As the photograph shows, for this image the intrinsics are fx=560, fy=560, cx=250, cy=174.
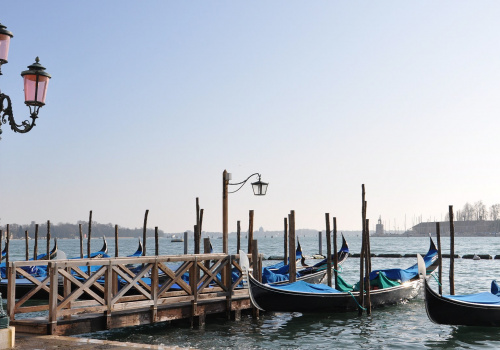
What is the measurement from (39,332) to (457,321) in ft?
21.8

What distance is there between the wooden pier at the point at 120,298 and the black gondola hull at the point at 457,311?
10.6 feet

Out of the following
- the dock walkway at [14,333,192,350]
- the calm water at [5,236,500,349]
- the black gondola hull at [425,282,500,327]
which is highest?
the dock walkway at [14,333,192,350]

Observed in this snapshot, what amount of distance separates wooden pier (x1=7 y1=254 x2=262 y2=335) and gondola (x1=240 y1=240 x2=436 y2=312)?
19.2 inches

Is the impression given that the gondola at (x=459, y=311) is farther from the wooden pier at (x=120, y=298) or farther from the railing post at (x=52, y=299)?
the railing post at (x=52, y=299)

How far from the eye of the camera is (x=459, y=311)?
30.9 ft

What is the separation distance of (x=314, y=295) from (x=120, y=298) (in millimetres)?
3620

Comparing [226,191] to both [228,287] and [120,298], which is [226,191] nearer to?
[228,287]

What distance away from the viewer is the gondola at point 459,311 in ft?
30.9

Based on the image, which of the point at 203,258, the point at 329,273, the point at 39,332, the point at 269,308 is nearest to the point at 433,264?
the point at 329,273

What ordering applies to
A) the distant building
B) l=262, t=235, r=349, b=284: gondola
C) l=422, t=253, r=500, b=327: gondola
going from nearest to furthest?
l=422, t=253, r=500, b=327: gondola → l=262, t=235, r=349, b=284: gondola → the distant building

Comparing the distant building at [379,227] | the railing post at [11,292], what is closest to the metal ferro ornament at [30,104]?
the railing post at [11,292]

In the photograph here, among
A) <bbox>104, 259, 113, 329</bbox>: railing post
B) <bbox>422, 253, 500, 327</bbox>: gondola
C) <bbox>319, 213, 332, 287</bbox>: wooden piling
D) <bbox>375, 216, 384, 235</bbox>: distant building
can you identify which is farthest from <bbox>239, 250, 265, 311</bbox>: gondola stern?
<bbox>375, 216, 384, 235</bbox>: distant building

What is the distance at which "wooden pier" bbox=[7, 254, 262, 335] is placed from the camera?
277 inches

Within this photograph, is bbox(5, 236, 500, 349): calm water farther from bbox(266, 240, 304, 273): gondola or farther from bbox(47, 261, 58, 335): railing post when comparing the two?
bbox(266, 240, 304, 273): gondola
